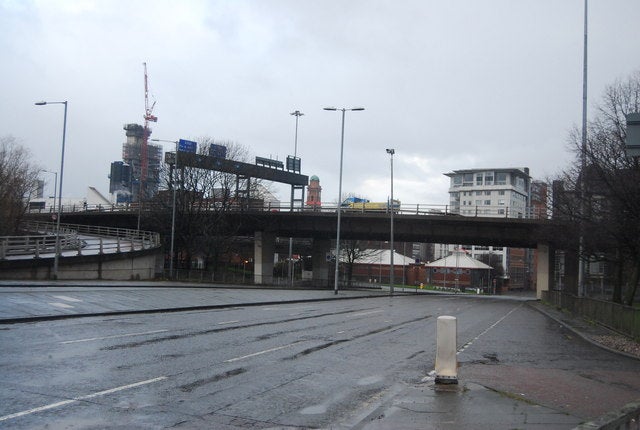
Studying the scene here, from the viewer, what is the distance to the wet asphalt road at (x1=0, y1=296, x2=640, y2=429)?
23.4ft

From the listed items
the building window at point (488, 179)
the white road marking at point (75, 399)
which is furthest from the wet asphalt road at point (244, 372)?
the building window at point (488, 179)

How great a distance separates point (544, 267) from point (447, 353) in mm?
51084

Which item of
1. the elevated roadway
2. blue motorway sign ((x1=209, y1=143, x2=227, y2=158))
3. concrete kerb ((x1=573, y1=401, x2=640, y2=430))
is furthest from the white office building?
concrete kerb ((x1=573, y1=401, x2=640, y2=430))

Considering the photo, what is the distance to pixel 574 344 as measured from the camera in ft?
→ 57.3

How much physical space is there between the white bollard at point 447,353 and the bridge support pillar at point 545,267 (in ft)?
163

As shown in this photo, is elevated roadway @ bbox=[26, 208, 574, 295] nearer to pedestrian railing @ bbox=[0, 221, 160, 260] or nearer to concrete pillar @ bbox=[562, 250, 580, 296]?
concrete pillar @ bbox=[562, 250, 580, 296]

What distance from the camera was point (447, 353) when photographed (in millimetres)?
9336

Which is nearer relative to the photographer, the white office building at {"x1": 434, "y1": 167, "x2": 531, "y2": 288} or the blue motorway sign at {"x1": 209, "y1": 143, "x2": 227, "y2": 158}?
the blue motorway sign at {"x1": 209, "y1": 143, "x2": 227, "y2": 158}

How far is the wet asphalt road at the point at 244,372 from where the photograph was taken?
712cm

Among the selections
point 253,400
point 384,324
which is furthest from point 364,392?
point 384,324

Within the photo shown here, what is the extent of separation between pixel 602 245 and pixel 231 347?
69.2ft

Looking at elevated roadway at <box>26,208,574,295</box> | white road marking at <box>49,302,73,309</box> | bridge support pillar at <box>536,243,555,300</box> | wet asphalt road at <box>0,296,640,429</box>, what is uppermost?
elevated roadway at <box>26,208,574,295</box>

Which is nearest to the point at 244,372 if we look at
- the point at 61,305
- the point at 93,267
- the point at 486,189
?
the point at 61,305

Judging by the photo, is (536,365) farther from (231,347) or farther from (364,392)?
(231,347)
